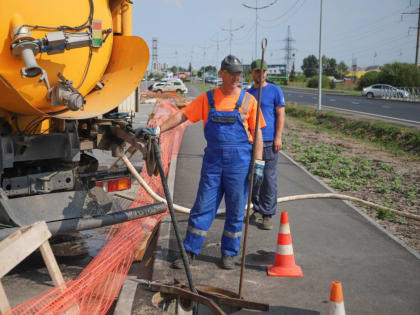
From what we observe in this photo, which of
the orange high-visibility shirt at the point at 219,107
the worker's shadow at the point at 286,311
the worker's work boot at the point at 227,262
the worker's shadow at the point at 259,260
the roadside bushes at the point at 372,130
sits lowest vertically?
the worker's shadow at the point at 286,311

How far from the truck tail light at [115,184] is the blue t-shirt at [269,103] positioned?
1.88m

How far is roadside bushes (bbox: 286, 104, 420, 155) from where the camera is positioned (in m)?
13.8

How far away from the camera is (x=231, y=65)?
4.86 metres

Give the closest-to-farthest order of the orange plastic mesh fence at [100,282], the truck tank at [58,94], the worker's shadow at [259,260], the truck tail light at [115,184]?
the orange plastic mesh fence at [100,282] → the truck tank at [58,94] → the worker's shadow at [259,260] → the truck tail light at [115,184]

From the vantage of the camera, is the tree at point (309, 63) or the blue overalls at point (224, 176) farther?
the tree at point (309, 63)

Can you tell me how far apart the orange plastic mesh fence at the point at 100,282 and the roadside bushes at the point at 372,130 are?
9.73 m

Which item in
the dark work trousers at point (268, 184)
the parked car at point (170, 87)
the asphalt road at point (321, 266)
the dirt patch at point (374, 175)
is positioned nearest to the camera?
the asphalt road at point (321, 266)

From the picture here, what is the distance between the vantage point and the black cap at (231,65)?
4.86m

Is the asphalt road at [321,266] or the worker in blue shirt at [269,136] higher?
the worker in blue shirt at [269,136]

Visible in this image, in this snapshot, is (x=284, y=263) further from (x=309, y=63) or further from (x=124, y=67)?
(x=309, y=63)

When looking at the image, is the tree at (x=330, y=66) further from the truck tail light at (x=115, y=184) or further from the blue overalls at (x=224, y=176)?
the blue overalls at (x=224, y=176)

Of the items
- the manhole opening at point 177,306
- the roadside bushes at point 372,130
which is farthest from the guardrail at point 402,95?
the manhole opening at point 177,306

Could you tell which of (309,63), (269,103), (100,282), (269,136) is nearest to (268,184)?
(269,136)

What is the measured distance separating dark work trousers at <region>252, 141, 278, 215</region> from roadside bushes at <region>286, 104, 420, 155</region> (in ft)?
26.1
